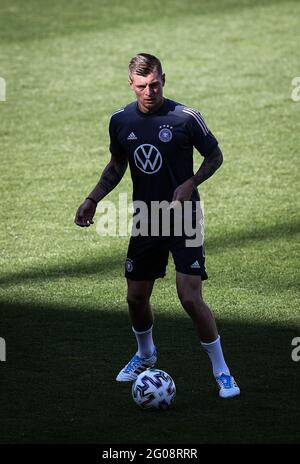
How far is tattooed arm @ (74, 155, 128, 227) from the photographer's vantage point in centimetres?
709

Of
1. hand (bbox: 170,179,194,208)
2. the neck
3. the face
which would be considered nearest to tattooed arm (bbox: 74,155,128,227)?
the neck

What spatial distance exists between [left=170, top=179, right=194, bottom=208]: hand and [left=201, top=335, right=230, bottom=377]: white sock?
3.15 ft

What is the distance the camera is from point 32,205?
39.2ft

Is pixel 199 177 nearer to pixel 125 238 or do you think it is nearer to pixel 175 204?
pixel 175 204

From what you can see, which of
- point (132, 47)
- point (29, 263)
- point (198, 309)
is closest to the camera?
point (198, 309)

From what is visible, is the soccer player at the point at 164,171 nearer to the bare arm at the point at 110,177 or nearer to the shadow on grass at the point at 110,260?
the bare arm at the point at 110,177

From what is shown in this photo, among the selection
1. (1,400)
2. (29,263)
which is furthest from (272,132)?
(1,400)

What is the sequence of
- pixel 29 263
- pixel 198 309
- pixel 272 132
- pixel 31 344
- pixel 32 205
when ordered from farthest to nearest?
1. pixel 272 132
2. pixel 32 205
3. pixel 29 263
4. pixel 31 344
5. pixel 198 309

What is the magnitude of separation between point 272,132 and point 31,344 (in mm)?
7063

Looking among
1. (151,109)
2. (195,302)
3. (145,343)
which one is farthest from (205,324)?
(151,109)

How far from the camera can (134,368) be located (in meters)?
7.32

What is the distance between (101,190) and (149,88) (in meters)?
0.83

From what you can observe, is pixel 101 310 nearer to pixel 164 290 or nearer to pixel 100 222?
pixel 164 290

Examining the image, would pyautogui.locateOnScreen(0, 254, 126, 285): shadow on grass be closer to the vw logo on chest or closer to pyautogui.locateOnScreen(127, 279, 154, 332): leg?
pyautogui.locateOnScreen(127, 279, 154, 332): leg
